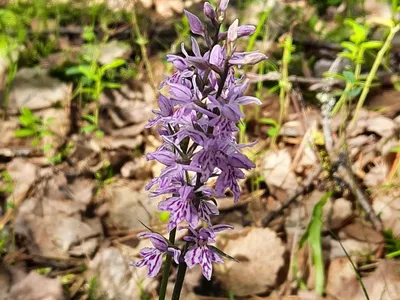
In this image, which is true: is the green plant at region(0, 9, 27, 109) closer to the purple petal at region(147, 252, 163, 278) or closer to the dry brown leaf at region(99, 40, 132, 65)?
the dry brown leaf at region(99, 40, 132, 65)

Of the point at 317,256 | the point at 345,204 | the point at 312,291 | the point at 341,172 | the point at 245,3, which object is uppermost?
the point at 245,3

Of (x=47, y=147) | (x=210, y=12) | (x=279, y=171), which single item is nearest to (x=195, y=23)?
(x=210, y=12)

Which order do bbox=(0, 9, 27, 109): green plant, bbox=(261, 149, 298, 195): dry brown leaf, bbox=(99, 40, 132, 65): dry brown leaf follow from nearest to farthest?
bbox=(261, 149, 298, 195): dry brown leaf < bbox=(0, 9, 27, 109): green plant < bbox=(99, 40, 132, 65): dry brown leaf

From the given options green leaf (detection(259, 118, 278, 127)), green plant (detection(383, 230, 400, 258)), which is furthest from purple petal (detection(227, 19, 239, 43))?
green leaf (detection(259, 118, 278, 127))

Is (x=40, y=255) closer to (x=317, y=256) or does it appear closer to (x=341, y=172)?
(x=317, y=256)

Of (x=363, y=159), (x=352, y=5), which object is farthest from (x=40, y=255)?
(x=352, y=5)

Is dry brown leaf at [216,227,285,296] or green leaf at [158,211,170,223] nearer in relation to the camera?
dry brown leaf at [216,227,285,296]
